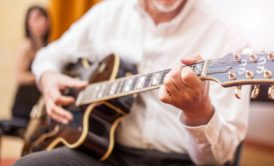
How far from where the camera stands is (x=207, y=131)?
93 centimetres

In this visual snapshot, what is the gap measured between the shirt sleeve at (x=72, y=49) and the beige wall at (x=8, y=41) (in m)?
1.67

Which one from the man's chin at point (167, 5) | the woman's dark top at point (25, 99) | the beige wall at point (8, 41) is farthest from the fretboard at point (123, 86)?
the beige wall at point (8, 41)

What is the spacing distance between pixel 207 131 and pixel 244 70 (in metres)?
0.23

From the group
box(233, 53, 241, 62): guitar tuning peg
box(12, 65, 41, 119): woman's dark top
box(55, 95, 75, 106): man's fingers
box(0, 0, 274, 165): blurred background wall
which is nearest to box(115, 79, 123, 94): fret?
box(55, 95, 75, 106): man's fingers

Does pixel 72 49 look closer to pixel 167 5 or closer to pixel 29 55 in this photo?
pixel 167 5

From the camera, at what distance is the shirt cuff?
3.04 ft

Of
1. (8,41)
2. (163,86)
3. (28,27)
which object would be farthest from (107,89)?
(8,41)

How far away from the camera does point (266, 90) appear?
29.4 inches

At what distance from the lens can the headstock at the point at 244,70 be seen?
704mm

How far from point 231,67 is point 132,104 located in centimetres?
42

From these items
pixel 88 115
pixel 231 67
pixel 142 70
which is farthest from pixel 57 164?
pixel 231 67

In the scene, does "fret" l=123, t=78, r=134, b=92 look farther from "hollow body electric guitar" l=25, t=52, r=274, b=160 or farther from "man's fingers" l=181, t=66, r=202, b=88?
"man's fingers" l=181, t=66, r=202, b=88

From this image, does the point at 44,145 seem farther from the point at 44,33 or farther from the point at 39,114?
the point at 44,33

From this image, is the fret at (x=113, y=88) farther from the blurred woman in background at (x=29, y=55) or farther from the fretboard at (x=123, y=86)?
the blurred woman in background at (x=29, y=55)
